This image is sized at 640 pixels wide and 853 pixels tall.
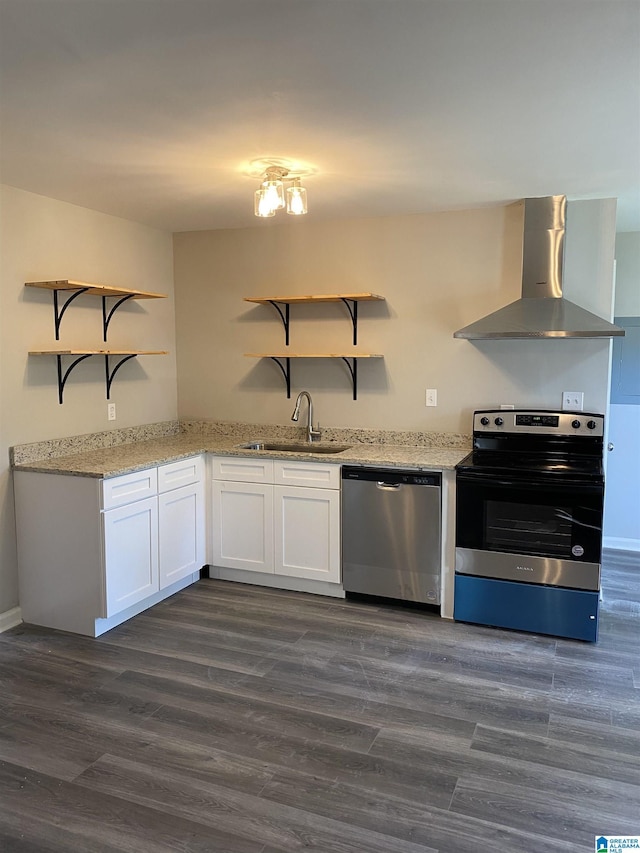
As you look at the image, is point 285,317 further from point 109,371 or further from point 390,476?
point 390,476

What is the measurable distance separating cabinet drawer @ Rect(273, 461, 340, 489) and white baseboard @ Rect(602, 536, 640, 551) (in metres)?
2.24

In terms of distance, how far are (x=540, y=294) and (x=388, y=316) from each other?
92 centimetres

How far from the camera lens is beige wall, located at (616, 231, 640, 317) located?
14.9ft

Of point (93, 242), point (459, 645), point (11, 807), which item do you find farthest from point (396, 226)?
point (11, 807)

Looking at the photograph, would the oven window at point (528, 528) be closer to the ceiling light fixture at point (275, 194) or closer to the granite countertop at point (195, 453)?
the granite countertop at point (195, 453)

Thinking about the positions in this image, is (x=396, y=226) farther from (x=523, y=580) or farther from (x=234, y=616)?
(x=234, y=616)

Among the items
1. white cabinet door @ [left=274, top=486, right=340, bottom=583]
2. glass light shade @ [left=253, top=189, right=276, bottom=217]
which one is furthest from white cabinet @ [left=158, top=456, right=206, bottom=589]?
glass light shade @ [left=253, top=189, right=276, bottom=217]

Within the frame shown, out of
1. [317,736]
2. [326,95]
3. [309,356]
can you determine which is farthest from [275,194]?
[317,736]

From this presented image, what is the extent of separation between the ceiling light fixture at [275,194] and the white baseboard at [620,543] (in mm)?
3289

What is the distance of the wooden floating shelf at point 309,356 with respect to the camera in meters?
3.98

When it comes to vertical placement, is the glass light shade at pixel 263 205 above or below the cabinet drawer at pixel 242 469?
above

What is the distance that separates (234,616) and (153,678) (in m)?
0.73

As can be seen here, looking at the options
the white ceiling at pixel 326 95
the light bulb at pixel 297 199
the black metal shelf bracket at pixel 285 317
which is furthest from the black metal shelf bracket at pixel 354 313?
the light bulb at pixel 297 199

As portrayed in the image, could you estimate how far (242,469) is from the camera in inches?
154
